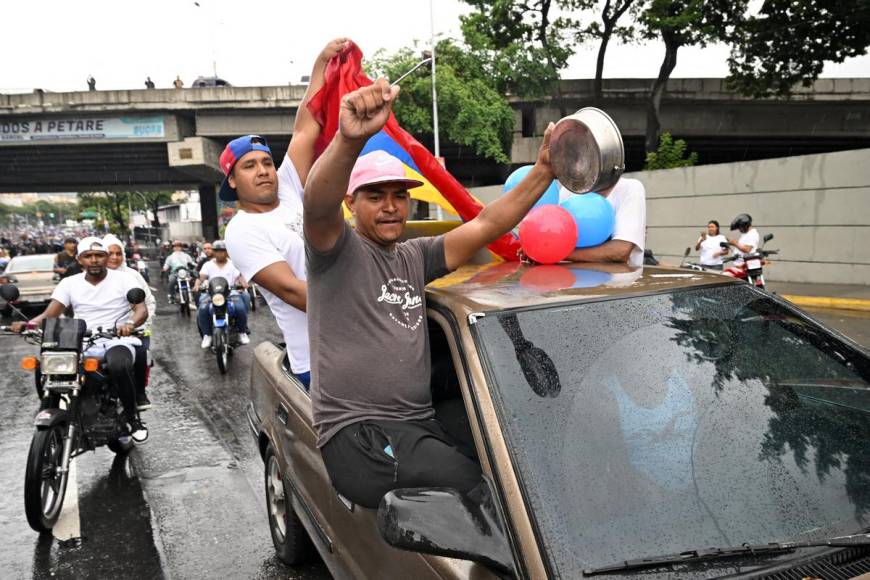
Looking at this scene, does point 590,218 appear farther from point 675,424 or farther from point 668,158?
point 668,158

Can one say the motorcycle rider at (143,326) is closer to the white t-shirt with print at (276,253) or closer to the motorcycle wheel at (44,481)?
the motorcycle wheel at (44,481)

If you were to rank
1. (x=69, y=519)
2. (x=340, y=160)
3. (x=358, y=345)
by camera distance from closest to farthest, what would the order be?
(x=340, y=160) → (x=358, y=345) → (x=69, y=519)

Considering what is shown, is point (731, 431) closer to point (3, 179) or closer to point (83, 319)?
point (83, 319)

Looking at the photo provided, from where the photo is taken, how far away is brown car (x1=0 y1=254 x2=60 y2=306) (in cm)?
1491

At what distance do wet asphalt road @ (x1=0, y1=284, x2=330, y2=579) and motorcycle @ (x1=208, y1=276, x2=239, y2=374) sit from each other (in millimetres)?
1226

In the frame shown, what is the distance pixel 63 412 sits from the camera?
14.3 feet

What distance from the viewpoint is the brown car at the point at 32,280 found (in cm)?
1491

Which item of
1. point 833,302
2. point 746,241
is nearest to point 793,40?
point 833,302

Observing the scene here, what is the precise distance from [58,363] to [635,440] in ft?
13.5

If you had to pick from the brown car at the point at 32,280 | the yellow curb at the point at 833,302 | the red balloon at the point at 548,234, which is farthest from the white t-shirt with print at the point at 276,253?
the brown car at the point at 32,280

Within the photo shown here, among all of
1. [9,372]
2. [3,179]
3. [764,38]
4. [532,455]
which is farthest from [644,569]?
[3,179]

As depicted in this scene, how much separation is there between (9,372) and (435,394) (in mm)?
8719

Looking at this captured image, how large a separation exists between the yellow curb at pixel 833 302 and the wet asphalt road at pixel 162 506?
1045 cm

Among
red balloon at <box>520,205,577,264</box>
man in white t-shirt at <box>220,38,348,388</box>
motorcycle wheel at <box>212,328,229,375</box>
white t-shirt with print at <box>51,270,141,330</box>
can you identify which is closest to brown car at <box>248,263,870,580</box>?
red balloon at <box>520,205,577,264</box>
